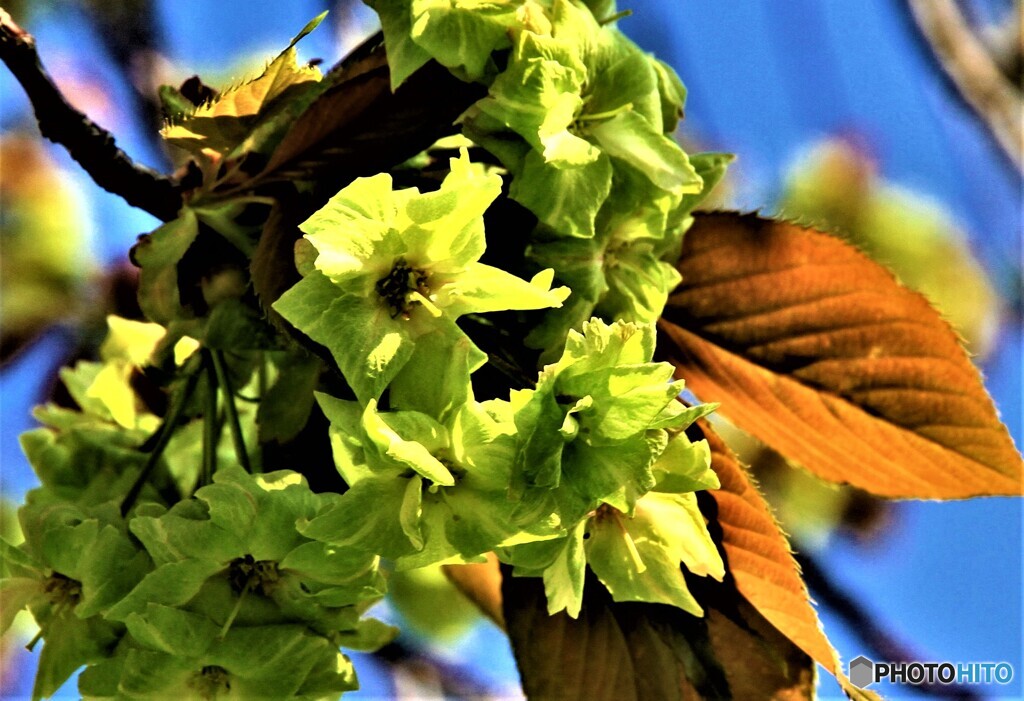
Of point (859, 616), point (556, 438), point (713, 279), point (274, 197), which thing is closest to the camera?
point (556, 438)

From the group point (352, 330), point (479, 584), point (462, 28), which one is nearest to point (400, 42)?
point (462, 28)

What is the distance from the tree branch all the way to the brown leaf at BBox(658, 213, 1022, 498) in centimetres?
30

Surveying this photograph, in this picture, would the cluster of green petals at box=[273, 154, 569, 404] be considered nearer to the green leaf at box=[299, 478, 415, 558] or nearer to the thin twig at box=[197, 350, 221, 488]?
the green leaf at box=[299, 478, 415, 558]

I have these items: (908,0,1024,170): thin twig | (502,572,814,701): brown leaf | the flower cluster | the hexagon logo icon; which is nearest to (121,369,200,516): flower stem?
the flower cluster

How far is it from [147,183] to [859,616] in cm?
92

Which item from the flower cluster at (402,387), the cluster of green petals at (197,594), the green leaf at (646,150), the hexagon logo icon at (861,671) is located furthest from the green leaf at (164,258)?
the hexagon logo icon at (861,671)

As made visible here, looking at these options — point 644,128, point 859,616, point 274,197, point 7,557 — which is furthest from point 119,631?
point 859,616

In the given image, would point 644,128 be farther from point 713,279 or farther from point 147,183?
point 147,183

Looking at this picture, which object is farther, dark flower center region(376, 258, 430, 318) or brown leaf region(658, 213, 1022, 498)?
brown leaf region(658, 213, 1022, 498)

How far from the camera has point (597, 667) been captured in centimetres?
57

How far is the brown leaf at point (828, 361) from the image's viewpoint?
2.05ft

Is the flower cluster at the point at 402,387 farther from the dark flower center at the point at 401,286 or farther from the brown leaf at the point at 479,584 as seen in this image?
the brown leaf at the point at 479,584

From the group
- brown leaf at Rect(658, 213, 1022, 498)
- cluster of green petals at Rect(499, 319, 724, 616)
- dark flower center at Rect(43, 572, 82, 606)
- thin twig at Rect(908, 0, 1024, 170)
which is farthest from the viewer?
thin twig at Rect(908, 0, 1024, 170)

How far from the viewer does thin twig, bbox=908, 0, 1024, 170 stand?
158cm
